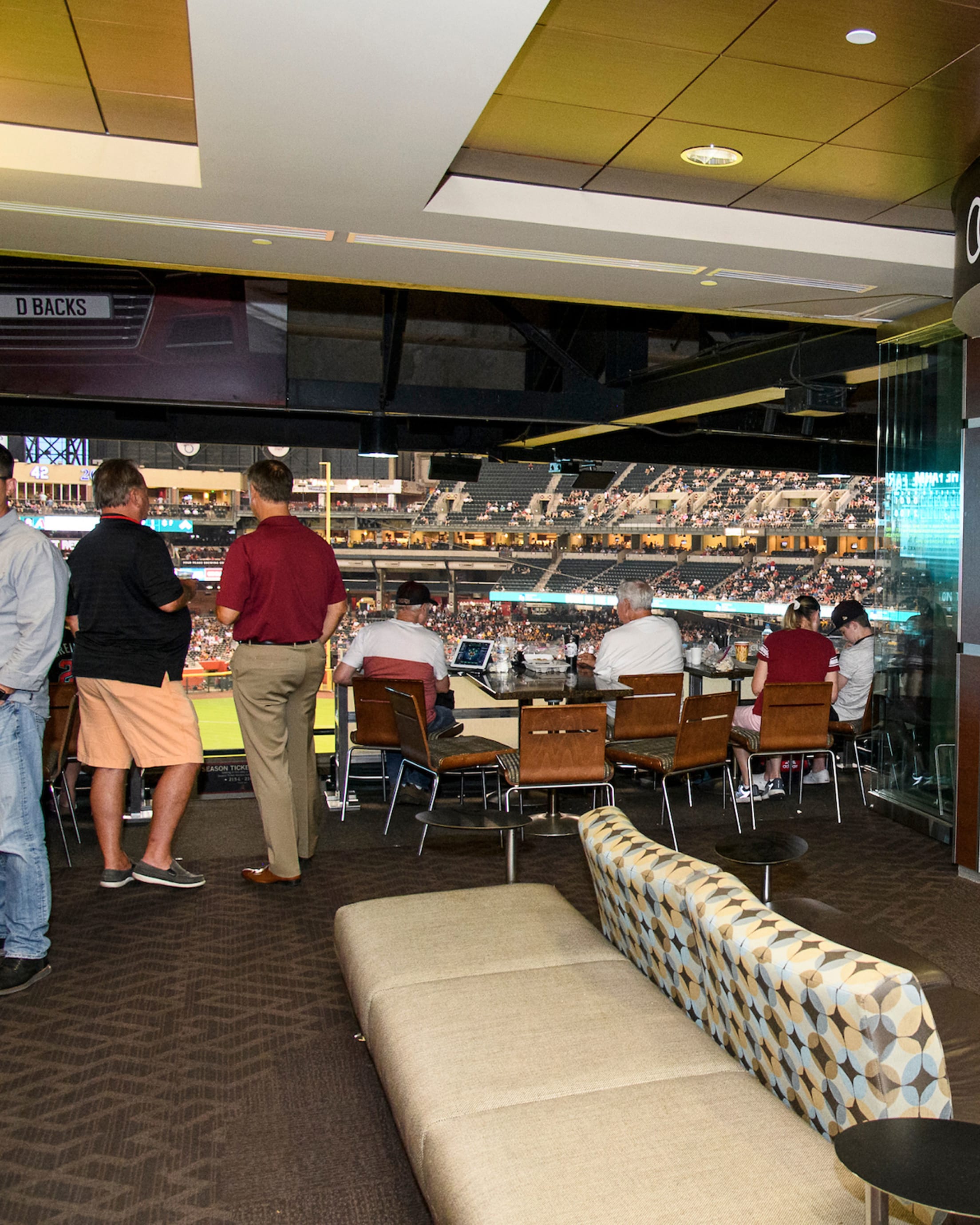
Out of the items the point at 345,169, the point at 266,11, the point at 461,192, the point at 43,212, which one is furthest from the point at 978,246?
the point at 43,212

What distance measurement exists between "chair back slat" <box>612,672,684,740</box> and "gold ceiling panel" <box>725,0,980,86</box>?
3.56 m

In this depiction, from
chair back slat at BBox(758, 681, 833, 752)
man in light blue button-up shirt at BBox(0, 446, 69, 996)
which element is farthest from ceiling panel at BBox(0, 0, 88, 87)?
chair back slat at BBox(758, 681, 833, 752)

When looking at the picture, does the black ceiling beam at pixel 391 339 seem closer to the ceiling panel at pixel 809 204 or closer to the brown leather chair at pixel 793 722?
the ceiling panel at pixel 809 204

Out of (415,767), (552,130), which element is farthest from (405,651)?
(552,130)

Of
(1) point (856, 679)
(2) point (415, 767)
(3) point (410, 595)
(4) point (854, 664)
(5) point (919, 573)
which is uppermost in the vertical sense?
(5) point (919, 573)

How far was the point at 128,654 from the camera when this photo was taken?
464 centimetres

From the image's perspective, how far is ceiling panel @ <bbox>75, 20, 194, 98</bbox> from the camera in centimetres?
317

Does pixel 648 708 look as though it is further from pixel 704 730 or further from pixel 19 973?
pixel 19 973

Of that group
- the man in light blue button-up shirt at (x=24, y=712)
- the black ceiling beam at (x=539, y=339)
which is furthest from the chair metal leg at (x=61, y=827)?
the black ceiling beam at (x=539, y=339)

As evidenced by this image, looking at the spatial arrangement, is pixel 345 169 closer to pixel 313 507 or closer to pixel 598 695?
pixel 598 695

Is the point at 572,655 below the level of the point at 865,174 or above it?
below

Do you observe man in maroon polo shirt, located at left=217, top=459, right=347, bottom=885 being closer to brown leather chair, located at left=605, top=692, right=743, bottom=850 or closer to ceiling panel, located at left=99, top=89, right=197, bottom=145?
ceiling panel, located at left=99, top=89, right=197, bottom=145

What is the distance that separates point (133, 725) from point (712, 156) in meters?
3.48

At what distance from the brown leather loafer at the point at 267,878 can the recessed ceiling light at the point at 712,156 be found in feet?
12.1
